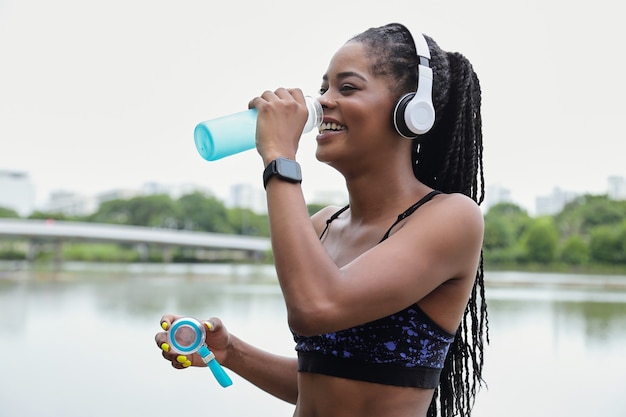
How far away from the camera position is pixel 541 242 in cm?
1755

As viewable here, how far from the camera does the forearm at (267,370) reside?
103cm

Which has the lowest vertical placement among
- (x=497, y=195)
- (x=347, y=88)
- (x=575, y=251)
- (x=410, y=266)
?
(x=575, y=251)

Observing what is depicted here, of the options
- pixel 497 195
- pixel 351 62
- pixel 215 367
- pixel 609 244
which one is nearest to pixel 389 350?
pixel 215 367

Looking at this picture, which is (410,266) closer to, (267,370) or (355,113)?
(355,113)

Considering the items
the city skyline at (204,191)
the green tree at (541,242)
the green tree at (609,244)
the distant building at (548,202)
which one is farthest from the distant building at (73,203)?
the green tree at (609,244)

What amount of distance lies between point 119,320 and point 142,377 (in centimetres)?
243

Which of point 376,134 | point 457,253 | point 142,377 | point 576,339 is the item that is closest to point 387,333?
point 457,253

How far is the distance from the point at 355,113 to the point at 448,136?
0.19 m

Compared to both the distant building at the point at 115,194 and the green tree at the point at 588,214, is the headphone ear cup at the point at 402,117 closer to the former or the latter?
the green tree at the point at 588,214

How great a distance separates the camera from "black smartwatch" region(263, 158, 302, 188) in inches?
30.5

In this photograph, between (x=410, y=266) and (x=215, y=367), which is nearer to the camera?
→ (x=410, y=266)

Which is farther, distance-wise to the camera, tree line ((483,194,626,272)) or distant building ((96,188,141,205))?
distant building ((96,188,141,205))

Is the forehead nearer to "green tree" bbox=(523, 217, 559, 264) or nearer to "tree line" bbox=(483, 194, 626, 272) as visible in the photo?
"tree line" bbox=(483, 194, 626, 272)

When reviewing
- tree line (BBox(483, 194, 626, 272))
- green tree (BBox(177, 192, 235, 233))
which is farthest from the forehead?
green tree (BBox(177, 192, 235, 233))
